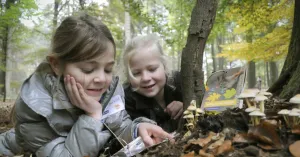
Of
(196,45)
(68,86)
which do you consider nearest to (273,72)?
(196,45)

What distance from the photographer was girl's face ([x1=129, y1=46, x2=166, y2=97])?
328 centimetres

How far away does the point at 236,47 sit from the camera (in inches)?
333

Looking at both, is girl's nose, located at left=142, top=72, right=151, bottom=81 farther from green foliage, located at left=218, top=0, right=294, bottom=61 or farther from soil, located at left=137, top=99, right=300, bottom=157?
green foliage, located at left=218, top=0, right=294, bottom=61

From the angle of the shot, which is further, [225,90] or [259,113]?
[225,90]

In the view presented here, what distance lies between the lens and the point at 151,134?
2557 millimetres

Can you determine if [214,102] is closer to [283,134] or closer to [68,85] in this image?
[283,134]

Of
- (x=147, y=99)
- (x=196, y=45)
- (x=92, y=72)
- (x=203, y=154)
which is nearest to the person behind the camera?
(x=203, y=154)

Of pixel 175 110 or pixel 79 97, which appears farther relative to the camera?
pixel 175 110

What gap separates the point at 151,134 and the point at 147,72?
1.02 m

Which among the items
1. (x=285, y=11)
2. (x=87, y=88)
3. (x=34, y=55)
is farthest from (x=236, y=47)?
(x=34, y=55)

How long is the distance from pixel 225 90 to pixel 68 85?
Result: 179 centimetres

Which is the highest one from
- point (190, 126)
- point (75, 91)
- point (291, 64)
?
point (291, 64)

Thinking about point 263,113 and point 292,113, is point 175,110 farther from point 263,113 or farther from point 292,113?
point 292,113

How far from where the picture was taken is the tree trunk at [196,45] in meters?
2.96
